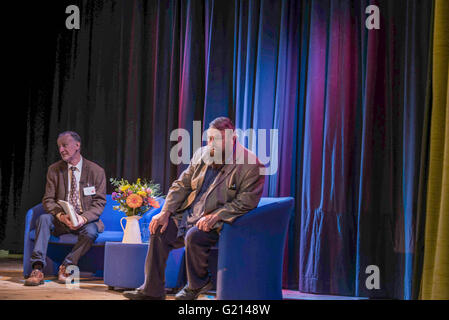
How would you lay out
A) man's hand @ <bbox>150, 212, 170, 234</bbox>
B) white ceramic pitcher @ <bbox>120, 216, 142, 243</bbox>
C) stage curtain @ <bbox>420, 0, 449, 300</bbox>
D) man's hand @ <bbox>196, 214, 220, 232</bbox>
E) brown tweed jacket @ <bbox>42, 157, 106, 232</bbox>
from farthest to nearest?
brown tweed jacket @ <bbox>42, 157, 106, 232</bbox> → white ceramic pitcher @ <bbox>120, 216, 142, 243</bbox> → man's hand @ <bbox>150, 212, 170, 234</bbox> → man's hand @ <bbox>196, 214, 220, 232</bbox> → stage curtain @ <bbox>420, 0, 449, 300</bbox>

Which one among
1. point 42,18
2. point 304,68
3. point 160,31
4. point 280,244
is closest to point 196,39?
point 160,31

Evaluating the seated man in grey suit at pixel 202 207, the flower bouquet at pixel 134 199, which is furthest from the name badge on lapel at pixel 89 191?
the seated man in grey suit at pixel 202 207

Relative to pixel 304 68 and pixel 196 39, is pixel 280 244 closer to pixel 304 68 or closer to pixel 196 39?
pixel 304 68

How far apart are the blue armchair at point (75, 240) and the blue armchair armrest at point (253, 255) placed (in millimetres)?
1467

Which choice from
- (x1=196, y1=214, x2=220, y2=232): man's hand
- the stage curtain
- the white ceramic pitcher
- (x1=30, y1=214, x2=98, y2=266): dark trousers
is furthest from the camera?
(x1=30, y1=214, x2=98, y2=266): dark trousers

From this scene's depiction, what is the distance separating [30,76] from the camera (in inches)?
240

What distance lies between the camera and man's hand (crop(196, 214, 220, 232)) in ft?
10.8

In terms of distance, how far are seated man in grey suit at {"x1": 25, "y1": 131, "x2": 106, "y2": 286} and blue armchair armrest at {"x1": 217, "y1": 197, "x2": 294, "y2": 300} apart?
1.69 metres

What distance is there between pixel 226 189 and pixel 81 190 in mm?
1687

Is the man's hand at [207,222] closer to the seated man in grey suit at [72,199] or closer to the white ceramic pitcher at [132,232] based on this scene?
the white ceramic pitcher at [132,232]

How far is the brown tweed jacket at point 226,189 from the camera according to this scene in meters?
3.32

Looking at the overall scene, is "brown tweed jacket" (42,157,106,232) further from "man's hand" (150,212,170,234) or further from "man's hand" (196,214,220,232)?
"man's hand" (196,214,220,232)

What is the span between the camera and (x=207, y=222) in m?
3.32

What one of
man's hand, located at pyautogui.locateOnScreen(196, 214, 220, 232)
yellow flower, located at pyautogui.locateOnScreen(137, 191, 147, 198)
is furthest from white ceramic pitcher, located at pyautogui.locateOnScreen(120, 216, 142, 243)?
man's hand, located at pyautogui.locateOnScreen(196, 214, 220, 232)
